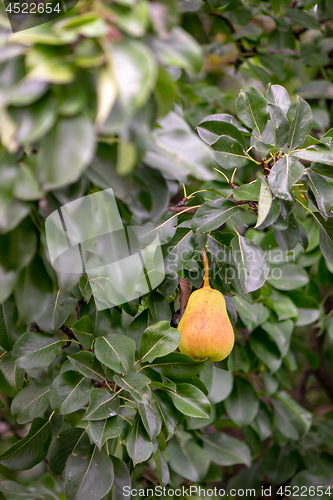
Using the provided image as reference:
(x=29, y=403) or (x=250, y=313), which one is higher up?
Answer: (x=29, y=403)

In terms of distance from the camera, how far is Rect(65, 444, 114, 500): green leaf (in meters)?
0.56

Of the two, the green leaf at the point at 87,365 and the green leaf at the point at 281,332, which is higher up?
the green leaf at the point at 87,365

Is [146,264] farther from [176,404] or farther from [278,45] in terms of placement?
[278,45]

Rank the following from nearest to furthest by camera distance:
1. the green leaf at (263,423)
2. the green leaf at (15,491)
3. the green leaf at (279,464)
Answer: the green leaf at (15,491) → the green leaf at (263,423) → the green leaf at (279,464)

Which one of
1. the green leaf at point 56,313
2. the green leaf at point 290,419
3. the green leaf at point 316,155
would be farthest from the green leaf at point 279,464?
the green leaf at point 316,155

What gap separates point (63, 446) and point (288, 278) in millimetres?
664

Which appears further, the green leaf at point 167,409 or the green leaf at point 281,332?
the green leaf at point 281,332

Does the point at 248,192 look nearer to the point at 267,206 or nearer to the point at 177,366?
the point at 267,206

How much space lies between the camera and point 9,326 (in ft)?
2.04

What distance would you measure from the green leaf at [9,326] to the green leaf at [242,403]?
60cm

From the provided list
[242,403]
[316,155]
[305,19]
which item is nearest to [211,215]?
[316,155]

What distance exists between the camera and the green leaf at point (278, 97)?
0.63m

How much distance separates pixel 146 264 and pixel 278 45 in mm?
1035

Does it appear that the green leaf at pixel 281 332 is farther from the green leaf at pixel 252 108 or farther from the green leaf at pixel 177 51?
the green leaf at pixel 177 51
